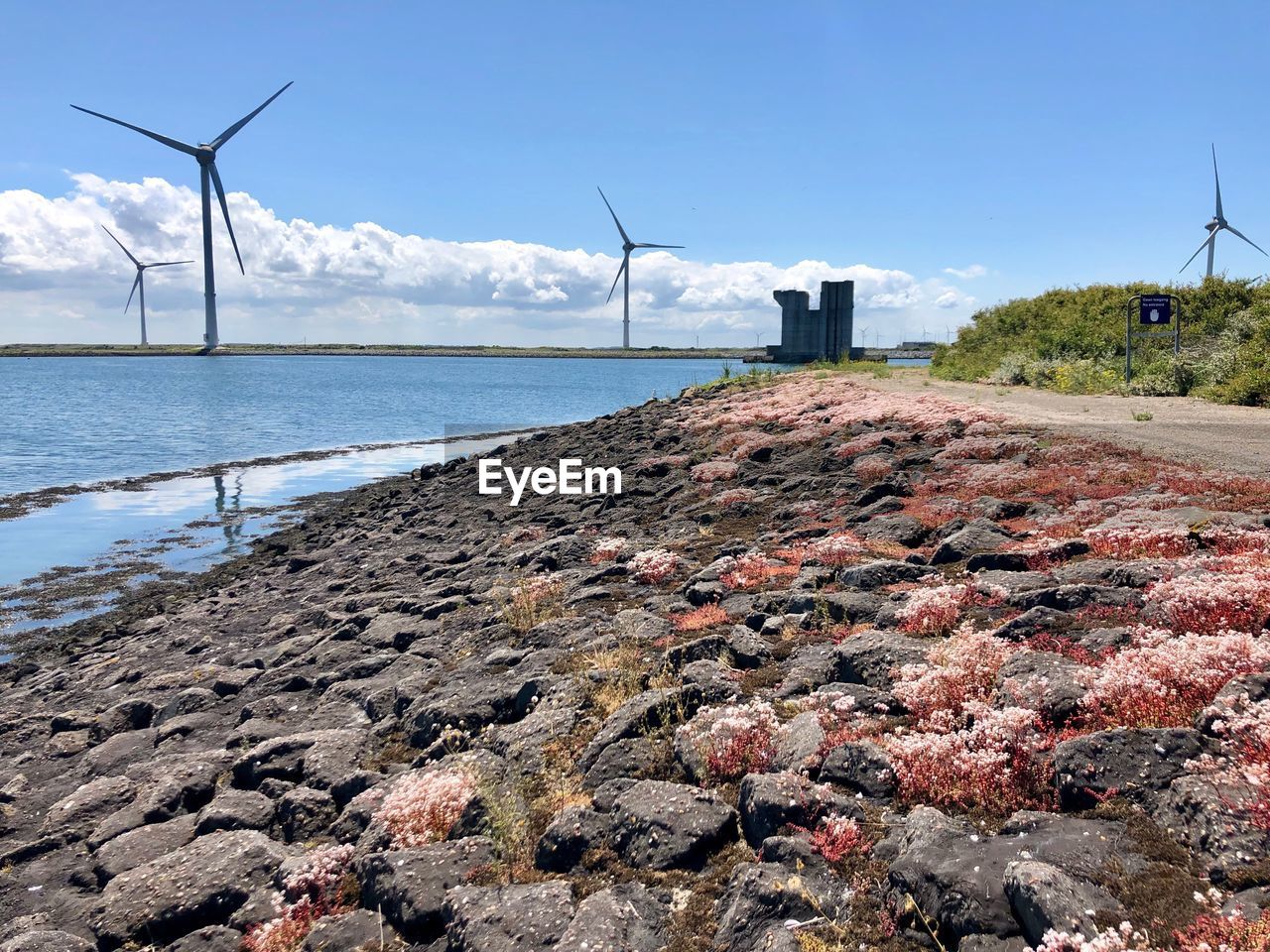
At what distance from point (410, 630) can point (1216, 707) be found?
10870 millimetres

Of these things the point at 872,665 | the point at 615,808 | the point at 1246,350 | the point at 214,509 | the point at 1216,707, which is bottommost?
the point at 214,509

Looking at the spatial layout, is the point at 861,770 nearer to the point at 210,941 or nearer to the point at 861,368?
the point at 210,941

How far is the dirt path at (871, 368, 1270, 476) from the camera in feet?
54.2

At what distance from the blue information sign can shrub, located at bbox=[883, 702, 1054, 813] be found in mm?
30280

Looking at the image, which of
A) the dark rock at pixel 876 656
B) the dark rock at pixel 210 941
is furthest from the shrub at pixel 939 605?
the dark rock at pixel 210 941

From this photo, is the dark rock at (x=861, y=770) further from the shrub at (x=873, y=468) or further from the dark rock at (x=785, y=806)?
the shrub at (x=873, y=468)

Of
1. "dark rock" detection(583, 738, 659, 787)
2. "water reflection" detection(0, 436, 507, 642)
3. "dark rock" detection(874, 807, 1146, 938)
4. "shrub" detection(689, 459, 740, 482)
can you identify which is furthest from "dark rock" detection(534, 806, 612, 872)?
"water reflection" detection(0, 436, 507, 642)

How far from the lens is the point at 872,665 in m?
8.10

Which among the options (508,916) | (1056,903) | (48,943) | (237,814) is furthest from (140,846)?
(1056,903)

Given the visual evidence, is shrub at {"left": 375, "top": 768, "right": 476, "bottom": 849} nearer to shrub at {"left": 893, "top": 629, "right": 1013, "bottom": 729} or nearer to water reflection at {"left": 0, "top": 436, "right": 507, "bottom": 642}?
shrub at {"left": 893, "top": 629, "right": 1013, "bottom": 729}

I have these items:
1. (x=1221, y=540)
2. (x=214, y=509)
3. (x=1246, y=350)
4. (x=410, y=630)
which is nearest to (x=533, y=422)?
(x=214, y=509)

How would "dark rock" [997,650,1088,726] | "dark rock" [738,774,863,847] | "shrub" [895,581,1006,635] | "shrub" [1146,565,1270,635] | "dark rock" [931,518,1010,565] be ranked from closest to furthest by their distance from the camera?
"dark rock" [738,774,863,847]
"dark rock" [997,650,1088,726]
"shrub" [1146,565,1270,635]
"shrub" [895,581,1006,635]
"dark rock" [931,518,1010,565]

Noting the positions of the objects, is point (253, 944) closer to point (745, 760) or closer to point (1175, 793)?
point (745, 760)

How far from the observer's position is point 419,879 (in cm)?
655
